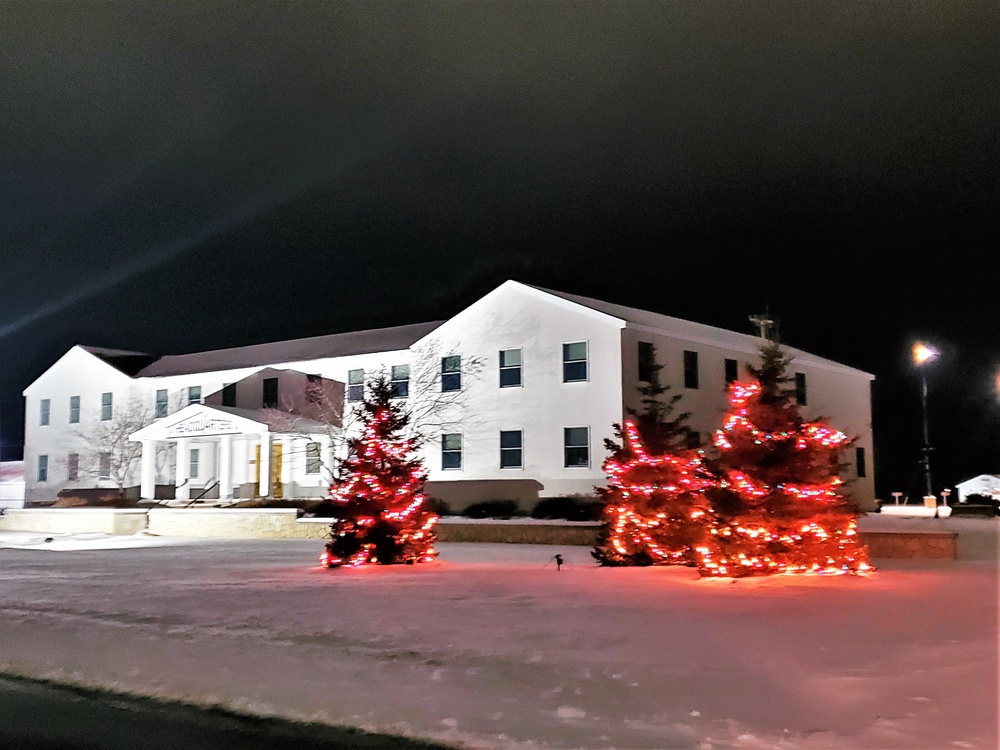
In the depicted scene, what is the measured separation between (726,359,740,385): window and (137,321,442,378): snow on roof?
1157 cm

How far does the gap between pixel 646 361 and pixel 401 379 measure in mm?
9920

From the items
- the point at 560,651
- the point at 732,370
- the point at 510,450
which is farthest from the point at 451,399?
the point at 560,651

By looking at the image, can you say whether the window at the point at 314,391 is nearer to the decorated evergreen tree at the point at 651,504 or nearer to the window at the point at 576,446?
the window at the point at 576,446

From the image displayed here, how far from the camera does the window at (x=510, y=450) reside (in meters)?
32.2

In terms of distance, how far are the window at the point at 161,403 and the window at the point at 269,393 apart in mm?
7555

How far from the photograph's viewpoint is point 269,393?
39938 mm

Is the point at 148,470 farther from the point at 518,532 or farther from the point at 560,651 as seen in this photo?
the point at 560,651

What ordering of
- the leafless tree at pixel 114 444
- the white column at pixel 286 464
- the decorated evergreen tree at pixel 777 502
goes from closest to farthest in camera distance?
the decorated evergreen tree at pixel 777 502 → the white column at pixel 286 464 → the leafless tree at pixel 114 444

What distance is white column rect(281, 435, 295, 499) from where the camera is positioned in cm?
3831

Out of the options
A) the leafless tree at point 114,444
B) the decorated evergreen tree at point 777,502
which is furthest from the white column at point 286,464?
→ the decorated evergreen tree at point 777,502

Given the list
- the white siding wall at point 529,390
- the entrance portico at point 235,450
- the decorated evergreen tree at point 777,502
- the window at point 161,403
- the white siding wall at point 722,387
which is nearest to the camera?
the decorated evergreen tree at point 777,502

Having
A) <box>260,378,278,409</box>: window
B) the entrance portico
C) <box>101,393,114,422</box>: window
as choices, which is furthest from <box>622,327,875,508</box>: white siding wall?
<box>101,393,114,422</box>: window

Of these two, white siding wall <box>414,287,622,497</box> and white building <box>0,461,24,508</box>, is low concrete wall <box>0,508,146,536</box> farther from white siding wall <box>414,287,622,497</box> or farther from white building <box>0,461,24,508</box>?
white building <box>0,461,24,508</box>

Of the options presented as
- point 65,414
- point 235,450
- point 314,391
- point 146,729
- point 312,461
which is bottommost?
point 146,729
